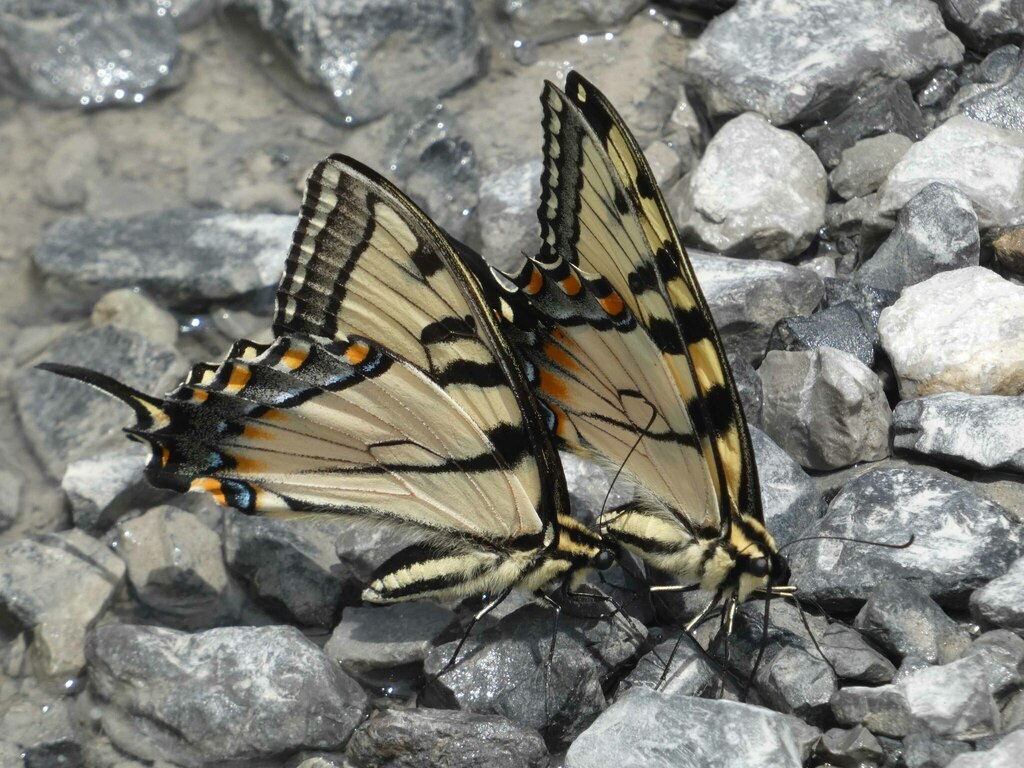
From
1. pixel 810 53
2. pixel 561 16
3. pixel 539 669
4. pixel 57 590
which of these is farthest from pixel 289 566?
pixel 561 16

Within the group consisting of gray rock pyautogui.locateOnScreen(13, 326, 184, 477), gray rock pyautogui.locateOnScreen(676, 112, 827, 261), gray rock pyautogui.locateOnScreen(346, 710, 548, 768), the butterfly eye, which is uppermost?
gray rock pyautogui.locateOnScreen(676, 112, 827, 261)

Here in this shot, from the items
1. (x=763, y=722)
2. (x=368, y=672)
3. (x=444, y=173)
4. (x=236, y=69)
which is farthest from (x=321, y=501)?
(x=236, y=69)

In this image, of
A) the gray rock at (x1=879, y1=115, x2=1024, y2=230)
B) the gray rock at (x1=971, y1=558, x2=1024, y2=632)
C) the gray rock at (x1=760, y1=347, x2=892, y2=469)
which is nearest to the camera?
the gray rock at (x1=971, y1=558, x2=1024, y2=632)

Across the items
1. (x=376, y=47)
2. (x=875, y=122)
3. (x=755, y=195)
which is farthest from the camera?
(x=376, y=47)

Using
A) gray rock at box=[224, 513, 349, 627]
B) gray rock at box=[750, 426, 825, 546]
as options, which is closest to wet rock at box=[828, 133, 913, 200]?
gray rock at box=[750, 426, 825, 546]

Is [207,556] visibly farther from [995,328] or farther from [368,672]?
[995,328]

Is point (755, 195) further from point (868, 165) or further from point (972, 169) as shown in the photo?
point (972, 169)

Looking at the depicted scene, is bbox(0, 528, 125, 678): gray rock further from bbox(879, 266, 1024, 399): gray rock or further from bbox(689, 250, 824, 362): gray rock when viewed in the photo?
bbox(879, 266, 1024, 399): gray rock
